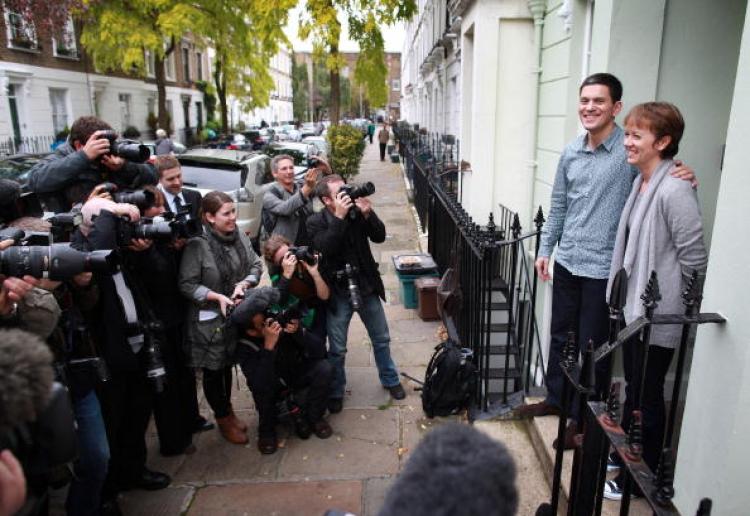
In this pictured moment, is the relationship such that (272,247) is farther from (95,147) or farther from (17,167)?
(17,167)

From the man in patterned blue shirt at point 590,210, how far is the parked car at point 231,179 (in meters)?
6.18

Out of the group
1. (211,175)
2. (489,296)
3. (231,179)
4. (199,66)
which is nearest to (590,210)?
(489,296)

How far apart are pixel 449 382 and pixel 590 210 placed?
61.6 inches

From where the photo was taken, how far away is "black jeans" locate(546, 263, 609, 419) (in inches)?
125

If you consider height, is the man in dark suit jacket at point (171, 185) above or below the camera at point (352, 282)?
above

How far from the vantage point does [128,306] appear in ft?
10.2

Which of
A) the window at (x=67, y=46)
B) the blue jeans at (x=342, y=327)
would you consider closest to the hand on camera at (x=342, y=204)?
Answer: the blue jeans at (x=342, y=327)

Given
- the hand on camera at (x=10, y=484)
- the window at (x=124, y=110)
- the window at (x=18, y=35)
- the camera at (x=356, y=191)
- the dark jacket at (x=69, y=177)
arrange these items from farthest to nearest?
the window at (x=124, y=110) → the window at (x=18, y=35) → the camera at (x=356, y=191) → the dark jacket at (x=69, y=177) → the hand on camera at (x=10, y=484)

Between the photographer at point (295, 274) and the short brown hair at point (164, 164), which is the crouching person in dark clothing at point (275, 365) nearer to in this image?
the photographer at point (295, 274)

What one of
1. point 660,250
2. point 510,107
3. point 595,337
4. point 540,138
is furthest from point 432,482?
point 510,107

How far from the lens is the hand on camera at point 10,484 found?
4.23 feet

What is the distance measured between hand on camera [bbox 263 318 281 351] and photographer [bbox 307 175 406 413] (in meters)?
0.63

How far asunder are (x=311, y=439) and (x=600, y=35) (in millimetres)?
3461

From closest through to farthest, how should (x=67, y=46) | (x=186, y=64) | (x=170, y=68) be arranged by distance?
1. (x=67, y=46)
2. (x=170, y=68)
3. (x=186, y=64)
